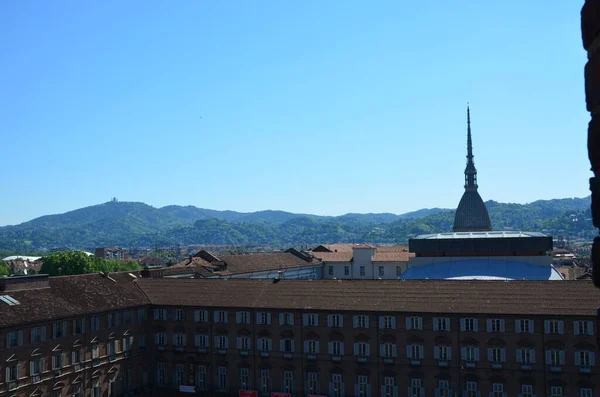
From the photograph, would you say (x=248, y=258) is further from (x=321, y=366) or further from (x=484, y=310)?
(x=484, y=310)

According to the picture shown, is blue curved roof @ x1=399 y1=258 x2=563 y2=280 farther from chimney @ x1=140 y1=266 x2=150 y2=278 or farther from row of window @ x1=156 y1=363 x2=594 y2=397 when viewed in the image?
chimney @ x1=140 y1=266 x2=150 y2=278

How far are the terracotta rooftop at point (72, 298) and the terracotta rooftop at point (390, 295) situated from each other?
366 cm

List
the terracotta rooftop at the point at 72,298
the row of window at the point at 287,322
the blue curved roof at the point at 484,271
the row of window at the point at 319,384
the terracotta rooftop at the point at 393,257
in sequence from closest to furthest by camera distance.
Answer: the row of window at the point at 287,322 → the terracotta rooftop at the point at 72,298 → the row of window at the point at 319,384 → the blue curved roof at the point at 484,271 → the terracotta rooftop at the point at 393,257

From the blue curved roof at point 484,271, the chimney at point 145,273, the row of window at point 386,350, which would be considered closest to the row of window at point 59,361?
the row of window at point 386,350

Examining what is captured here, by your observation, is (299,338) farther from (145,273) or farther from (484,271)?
(484,271)

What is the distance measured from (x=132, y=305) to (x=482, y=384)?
42079mm

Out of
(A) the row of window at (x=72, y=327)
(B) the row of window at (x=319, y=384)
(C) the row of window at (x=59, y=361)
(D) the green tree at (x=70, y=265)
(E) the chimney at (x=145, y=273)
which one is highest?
(E) the chimney at (x=145, y=273)

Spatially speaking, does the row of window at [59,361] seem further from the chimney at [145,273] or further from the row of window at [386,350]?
the chimney at [145,273]

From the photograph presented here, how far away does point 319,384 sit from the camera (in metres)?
71.2

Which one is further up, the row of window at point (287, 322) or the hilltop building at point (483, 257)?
the hilltop building at point (483, 257)

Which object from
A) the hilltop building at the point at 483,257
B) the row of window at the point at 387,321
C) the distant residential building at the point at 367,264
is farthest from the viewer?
the distant residential building at the point at 367,264

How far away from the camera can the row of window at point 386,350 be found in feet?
205

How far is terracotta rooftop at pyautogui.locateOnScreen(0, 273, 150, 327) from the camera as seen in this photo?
63594 millimetres

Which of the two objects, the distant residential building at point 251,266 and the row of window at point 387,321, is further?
the distant residential building at point 251,266
